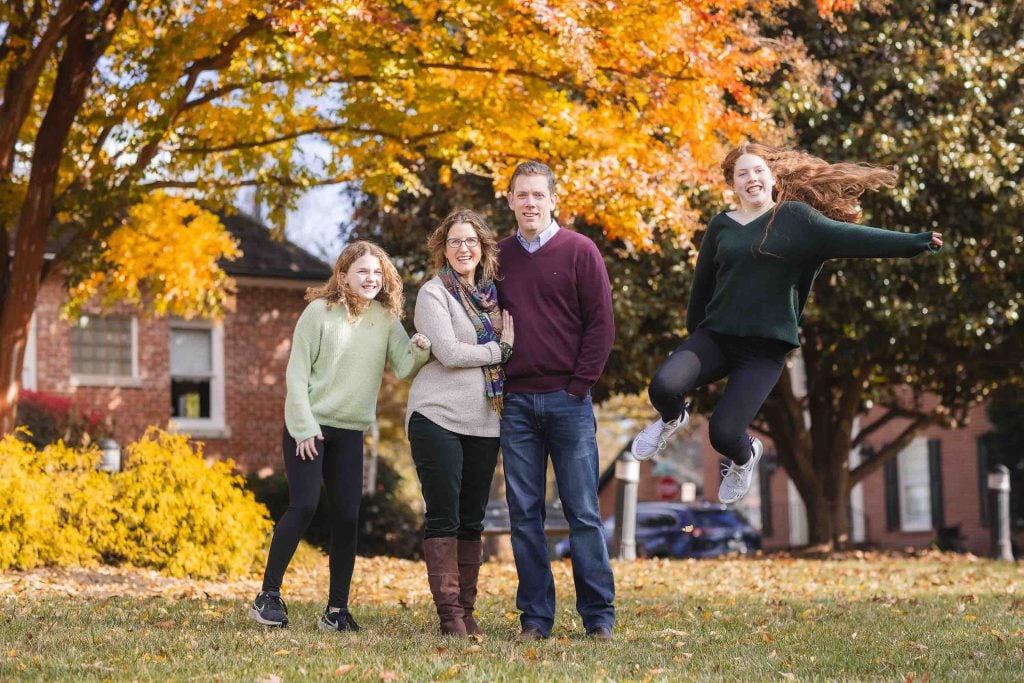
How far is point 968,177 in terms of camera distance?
51.3ft

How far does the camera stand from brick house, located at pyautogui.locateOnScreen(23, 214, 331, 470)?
19797 millimetres

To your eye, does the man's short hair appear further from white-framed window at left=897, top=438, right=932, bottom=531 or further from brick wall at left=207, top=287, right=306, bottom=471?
white-framed window at left=897, top=438, right=932, bottom=531

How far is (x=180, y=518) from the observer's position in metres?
11.8

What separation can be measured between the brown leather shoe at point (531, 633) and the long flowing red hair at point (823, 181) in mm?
2403

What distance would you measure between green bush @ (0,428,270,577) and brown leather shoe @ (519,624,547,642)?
5964 mm

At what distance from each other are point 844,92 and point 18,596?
12.1m

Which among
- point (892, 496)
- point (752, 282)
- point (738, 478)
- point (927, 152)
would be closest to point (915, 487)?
point (892, 496)

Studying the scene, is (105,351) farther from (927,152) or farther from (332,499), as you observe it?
(332,499)

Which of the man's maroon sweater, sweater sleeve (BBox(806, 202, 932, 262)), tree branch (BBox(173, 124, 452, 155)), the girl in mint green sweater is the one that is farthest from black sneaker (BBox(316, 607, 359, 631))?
tree branch (BBox(173, 124, 452, 155))

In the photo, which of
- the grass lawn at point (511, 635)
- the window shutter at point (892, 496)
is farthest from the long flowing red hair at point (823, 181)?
the window shutter at point (892, 496)

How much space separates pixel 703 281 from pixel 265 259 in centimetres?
1604

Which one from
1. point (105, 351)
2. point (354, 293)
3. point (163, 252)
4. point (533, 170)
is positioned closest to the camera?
point (533, 170)

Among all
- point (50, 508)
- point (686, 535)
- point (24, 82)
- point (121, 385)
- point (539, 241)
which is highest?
point (24, 82)

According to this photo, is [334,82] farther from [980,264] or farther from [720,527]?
[720,527]
